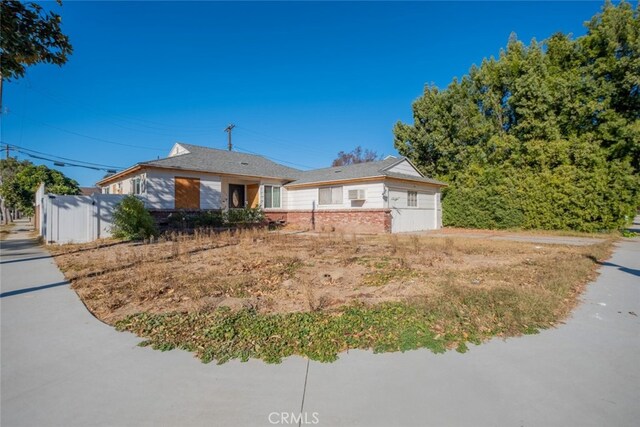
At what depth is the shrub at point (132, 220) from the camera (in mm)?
10961

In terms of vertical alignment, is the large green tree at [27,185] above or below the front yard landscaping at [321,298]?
above

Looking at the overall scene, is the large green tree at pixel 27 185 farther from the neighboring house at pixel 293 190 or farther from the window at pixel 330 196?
the window at pixel 330 196

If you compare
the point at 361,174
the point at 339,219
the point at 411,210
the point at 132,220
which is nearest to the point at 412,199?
the point at 411,210

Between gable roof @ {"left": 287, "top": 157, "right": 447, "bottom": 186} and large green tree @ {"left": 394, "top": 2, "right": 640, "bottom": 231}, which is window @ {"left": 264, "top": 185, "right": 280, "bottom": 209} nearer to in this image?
gable roof @ {"left": 287, "top": 157, "right": 447, "bottom": 186}

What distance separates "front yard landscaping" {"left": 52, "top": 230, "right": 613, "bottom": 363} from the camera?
3.06 meters

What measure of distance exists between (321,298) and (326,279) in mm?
1238

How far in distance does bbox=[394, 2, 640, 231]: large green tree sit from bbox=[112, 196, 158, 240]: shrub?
16.8 meters

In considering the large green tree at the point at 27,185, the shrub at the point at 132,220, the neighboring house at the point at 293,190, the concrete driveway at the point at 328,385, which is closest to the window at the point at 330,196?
the neighboring house at the point at 293,190

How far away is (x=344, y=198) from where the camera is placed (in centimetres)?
1742

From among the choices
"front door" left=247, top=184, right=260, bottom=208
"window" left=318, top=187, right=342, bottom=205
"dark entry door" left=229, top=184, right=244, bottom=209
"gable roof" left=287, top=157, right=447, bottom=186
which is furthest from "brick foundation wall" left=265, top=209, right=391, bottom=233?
"dark entry door" left=229, top=184, right=244, bottom=209

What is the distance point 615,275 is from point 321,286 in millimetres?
5944

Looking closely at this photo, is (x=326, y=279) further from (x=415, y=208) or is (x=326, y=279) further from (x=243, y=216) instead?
(x=415, y=208)

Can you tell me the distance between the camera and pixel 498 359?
8.89 ft

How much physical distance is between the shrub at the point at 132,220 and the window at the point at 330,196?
31.7ft
